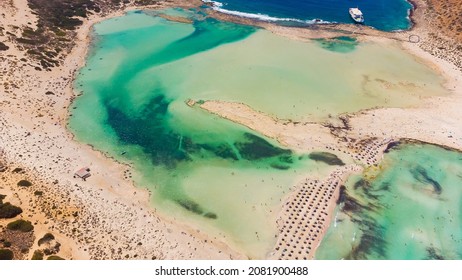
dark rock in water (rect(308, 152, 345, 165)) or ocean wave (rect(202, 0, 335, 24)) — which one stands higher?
ocean wave (rect(202, 0, 335, 24))

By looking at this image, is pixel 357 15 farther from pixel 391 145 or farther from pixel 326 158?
pixel 326 158

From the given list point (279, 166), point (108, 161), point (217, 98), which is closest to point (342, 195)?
point (279, 166)

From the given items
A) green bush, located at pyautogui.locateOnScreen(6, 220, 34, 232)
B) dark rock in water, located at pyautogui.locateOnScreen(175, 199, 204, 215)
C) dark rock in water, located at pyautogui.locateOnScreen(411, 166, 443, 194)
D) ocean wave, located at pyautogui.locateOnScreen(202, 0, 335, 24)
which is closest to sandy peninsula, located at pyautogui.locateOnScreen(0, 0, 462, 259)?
green bush, located at pyautogui.locateOnScreen(6, 220, 34, 232)

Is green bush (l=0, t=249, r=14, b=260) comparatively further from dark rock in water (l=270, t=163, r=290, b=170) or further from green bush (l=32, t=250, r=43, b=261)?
dark rock in water (l=270, t=163, r=290, b=170)
